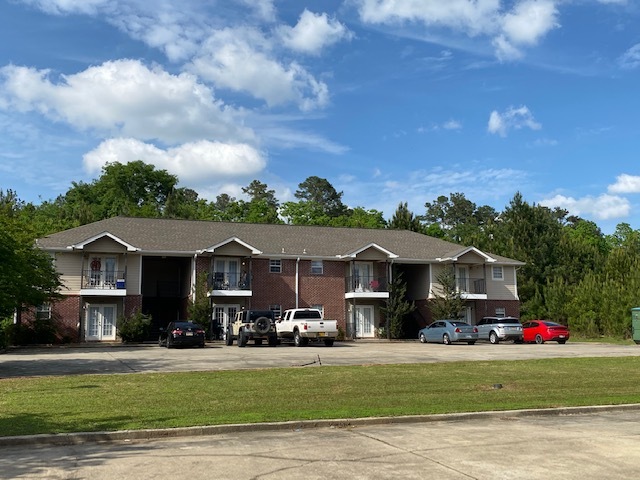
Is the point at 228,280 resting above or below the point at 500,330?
above

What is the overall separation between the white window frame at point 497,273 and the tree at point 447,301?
4398 mm

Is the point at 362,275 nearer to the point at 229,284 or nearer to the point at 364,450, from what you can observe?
the point at 229,284

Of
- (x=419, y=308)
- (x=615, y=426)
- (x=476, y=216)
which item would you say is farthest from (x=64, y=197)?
(x=615, y=426)

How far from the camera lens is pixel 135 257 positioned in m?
38.8

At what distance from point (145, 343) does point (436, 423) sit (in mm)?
27000

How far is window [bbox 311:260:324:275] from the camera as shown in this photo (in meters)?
42.3

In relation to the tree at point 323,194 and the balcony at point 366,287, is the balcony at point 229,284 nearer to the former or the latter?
the balcony at point 366,287

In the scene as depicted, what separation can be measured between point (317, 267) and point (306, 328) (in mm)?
12118

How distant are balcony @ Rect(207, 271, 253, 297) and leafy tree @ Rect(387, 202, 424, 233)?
32.0 m

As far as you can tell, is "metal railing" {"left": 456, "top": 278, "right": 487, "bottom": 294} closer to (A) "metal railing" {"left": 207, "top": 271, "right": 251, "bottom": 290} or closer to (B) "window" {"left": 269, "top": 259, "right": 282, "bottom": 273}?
(B) "window" {"left": 269, "top": 259, "right": 282, "bottom": 273}

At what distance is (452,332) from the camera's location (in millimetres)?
35094

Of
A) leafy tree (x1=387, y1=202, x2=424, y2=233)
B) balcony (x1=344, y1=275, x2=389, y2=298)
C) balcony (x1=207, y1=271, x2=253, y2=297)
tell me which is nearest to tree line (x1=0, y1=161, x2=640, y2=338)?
leafy tree (x1=387, y1=202, x2=424, y2=233)

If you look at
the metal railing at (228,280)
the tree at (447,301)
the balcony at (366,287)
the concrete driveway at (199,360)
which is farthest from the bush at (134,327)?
the tree at (447,301)

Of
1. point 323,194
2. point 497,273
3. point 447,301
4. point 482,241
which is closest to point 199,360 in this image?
point 447,301
